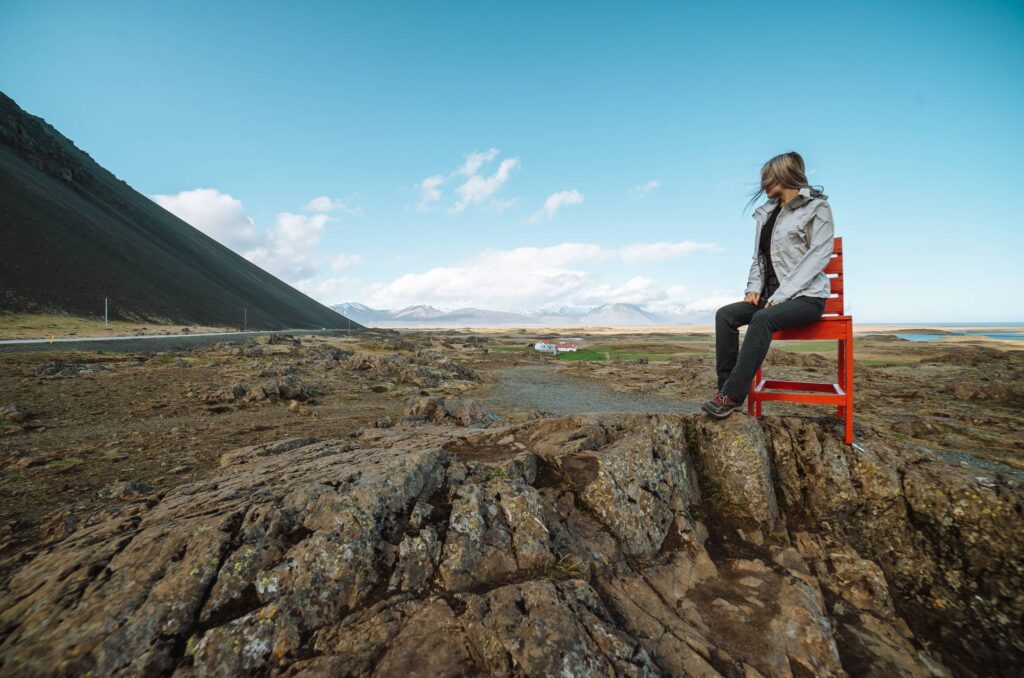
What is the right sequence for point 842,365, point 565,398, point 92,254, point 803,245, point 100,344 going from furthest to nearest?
point 92,254, point 100,344, point 565,398, point 842,365, point 803,245

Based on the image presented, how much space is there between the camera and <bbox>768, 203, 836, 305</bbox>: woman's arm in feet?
15.1

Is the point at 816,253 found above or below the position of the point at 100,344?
above

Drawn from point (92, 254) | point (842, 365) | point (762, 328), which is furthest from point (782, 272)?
point (92, 254)

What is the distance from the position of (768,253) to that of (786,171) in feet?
3.35

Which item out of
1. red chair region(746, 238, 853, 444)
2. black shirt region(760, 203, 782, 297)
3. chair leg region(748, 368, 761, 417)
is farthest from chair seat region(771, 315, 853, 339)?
chair leg region(748, 368, 761, 417)

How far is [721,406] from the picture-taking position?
5000 mm

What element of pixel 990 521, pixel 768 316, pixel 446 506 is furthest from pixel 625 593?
pixel 990 521

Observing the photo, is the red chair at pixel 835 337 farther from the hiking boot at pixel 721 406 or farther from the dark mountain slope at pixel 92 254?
the dark mountain slope at pixel 92 254

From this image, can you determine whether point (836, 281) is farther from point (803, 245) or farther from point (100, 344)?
point (100, 344)

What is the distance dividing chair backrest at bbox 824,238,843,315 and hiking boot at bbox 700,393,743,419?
1.69 meters

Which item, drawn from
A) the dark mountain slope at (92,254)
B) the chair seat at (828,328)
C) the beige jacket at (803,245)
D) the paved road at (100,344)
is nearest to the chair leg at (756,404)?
the chair seat at (828,328)

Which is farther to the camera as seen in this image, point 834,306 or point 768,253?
point 768,253

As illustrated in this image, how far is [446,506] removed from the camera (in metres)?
3.87

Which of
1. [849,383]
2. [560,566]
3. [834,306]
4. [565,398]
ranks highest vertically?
[834,306]
